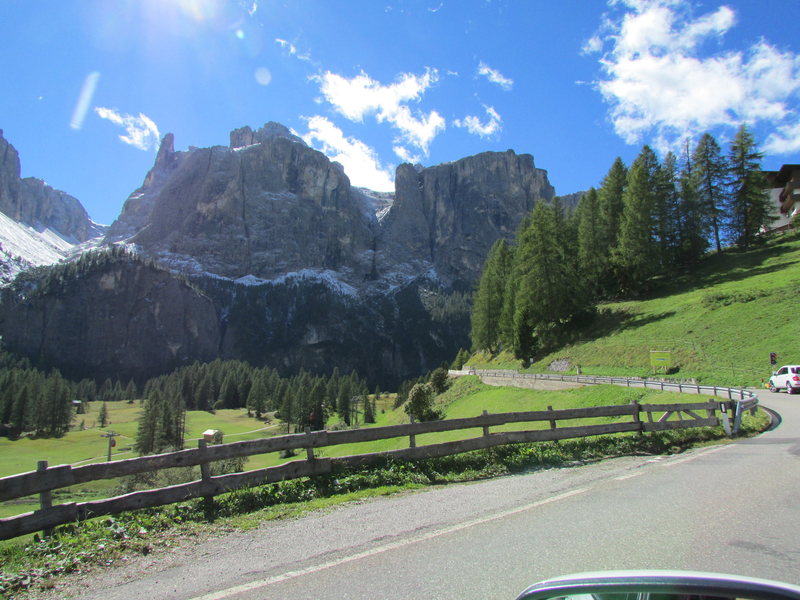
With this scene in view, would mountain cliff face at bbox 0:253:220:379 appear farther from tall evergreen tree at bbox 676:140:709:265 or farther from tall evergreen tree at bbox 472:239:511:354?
tall evergreen tree at bbox 676:140:709:265

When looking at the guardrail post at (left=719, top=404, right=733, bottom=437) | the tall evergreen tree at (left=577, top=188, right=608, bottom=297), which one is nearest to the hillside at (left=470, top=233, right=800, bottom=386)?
the tall evergreen tree at (left=577, top=188, right=608, bottom=297)

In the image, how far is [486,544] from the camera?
589cm

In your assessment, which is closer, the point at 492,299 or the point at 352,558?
the point at 352,558

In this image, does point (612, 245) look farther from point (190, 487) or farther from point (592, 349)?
point (190, 487)

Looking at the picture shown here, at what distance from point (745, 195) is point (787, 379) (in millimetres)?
41754

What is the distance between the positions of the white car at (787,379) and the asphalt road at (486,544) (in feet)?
71.7

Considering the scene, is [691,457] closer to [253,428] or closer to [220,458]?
[220,458]

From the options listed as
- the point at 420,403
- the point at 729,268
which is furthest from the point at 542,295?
the point at 729,268

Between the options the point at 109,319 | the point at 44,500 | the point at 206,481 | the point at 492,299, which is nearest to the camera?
the point at 44,500

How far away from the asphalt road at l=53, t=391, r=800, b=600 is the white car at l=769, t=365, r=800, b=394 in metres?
21.9

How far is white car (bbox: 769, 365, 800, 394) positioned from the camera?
83.7 ft

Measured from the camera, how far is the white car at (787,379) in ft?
83.7

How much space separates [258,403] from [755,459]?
12968 centimetres

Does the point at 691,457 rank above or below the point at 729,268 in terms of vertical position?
below
